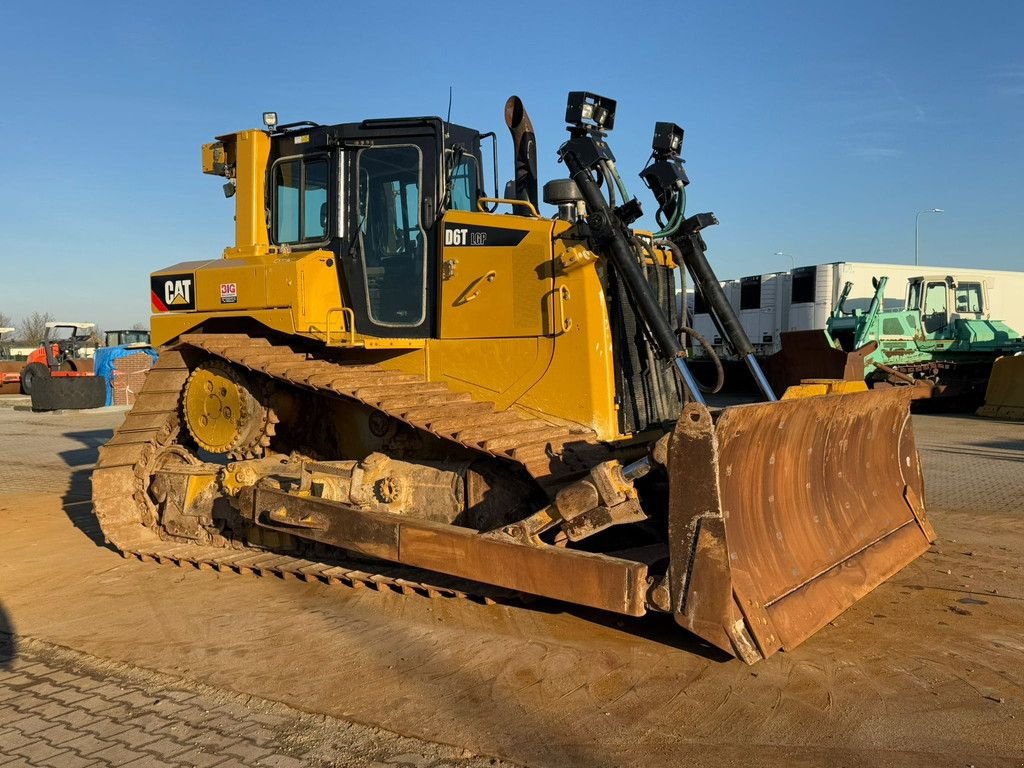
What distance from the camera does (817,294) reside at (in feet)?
88.2

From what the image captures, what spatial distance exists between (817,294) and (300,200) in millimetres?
22983

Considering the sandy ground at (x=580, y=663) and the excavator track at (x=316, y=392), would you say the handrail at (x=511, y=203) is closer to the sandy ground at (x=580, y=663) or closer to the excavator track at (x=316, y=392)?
the excavator track at (x=316, y=392)

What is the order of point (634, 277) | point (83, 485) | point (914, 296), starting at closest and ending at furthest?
point (634, 277) < point (83, 485) < point (914, 296)

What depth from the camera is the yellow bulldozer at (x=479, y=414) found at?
15.4 ft

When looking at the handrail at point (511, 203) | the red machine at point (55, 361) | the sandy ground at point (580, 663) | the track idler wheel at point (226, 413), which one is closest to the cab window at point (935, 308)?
the sandy ground at point (580, 663)

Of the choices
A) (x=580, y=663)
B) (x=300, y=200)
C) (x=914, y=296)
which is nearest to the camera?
(x=580, y=663)

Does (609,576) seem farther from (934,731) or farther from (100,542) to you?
(100,542)

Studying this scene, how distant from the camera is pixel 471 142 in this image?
6.82 m

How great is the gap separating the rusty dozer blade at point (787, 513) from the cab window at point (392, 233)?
277cm

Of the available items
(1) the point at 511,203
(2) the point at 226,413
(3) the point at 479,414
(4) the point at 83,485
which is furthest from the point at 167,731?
(4) the point at 83,485

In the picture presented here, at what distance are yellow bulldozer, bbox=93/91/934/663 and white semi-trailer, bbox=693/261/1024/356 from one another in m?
20.4

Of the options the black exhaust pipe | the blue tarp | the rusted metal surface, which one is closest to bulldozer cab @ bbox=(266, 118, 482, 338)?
the black exhaust pipe

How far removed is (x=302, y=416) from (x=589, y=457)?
2742 millimetres

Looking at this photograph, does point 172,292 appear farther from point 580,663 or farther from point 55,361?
point 55,361
